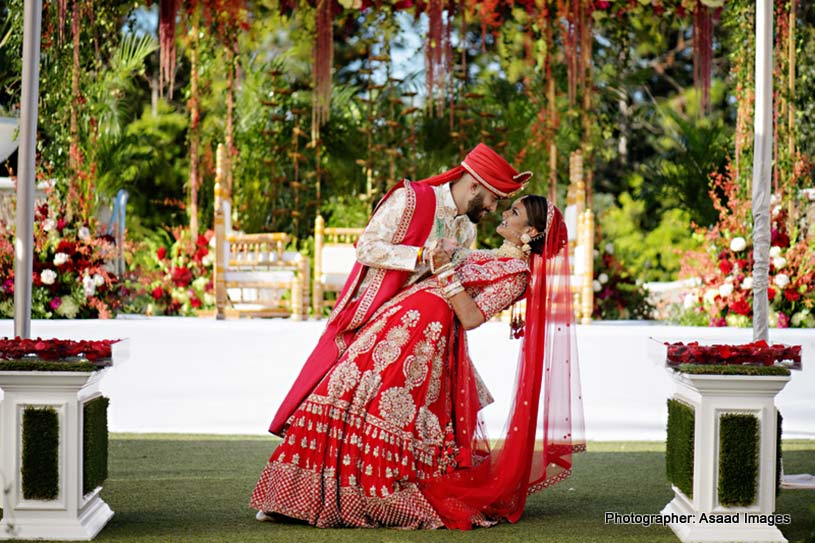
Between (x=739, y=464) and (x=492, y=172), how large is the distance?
1.14 m

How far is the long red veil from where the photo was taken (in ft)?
12.1

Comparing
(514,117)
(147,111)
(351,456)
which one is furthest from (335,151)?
(351,456)

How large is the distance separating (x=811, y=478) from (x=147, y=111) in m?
10.5

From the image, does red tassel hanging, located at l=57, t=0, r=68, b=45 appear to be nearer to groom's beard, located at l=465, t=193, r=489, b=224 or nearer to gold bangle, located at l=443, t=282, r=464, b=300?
groom's beard, located at l=465, t=193, r=489, b=224

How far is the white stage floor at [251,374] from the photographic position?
6.00 metres

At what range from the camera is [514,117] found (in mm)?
10094

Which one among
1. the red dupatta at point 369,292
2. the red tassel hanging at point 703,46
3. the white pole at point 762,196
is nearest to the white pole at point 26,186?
the red dupatta at point 369,292

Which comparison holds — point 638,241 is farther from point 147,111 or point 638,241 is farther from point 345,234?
point 345,234

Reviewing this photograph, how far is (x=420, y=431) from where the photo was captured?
3660 mm

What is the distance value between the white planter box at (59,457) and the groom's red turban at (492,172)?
1318 millimetres

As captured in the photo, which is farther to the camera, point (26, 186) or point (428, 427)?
point (26, 186)

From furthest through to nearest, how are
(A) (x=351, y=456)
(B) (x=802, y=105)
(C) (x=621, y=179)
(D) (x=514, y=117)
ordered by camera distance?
1. (C) (x=621, y=179)
2. (D) (x=514, y=117)
3. (B) (x=802, y=105)
4. (A) (x=351, y=456)

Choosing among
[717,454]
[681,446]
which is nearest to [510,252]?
[681,446]

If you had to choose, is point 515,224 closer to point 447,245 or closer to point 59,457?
point 447,245
